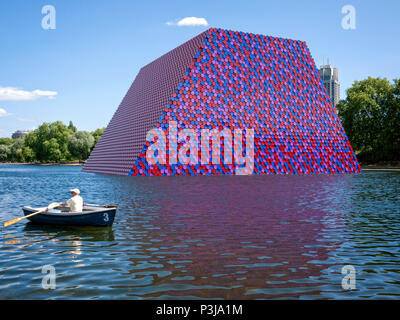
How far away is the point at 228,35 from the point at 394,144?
145 ft

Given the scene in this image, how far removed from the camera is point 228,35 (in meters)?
61.4

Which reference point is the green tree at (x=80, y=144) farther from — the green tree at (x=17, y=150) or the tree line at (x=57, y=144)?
the green tree at (x=17, y=150)

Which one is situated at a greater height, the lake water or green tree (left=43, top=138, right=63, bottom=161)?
green tree (left=43, top=138, right=63, bottom=161)

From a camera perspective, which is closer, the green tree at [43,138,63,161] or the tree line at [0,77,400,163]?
the tree line at [0,77,400,163]

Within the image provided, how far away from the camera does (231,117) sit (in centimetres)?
5856

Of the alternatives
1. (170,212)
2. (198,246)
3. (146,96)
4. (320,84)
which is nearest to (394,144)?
(320,84)

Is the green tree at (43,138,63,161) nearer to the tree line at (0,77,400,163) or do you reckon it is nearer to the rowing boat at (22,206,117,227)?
the tree line at (0,77,400,163)

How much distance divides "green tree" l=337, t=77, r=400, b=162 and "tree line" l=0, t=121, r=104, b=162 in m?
75.4

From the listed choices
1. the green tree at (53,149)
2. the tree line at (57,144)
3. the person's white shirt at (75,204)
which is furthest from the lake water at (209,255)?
the green tree at (53,149)

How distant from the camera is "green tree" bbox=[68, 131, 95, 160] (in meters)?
135

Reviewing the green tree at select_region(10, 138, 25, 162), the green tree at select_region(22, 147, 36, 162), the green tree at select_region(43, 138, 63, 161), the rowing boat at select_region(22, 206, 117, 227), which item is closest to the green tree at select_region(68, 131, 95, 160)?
the green tree at select_region(43, 138, 63, 161)

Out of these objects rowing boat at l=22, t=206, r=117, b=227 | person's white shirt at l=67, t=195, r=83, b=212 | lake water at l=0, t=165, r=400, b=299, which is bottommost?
lake water at l=0, t=165, r=400, b=299

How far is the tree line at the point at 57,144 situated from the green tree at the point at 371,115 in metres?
75.4
